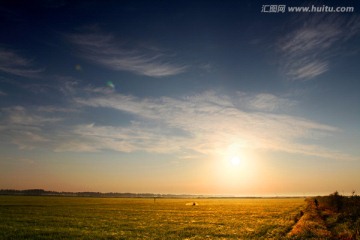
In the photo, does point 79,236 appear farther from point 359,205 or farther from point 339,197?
point 339,197

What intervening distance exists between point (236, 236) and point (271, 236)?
307 cm

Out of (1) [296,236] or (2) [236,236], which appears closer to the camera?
(1) [296,236]

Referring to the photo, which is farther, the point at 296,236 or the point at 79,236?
the point at 79,236

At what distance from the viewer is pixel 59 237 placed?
25000 millimetres

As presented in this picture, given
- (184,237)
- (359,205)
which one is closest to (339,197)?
(359,205)

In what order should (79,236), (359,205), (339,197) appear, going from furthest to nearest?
1. (339,197)
2. (359,205)
3. (79,236)

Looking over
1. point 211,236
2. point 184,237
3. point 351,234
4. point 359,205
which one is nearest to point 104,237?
point 184,237

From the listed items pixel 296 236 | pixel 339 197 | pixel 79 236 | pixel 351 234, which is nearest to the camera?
pixel 351 234

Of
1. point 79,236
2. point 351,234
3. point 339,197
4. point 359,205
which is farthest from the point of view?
point 339,197

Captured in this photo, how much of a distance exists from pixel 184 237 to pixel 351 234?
13.3 meters

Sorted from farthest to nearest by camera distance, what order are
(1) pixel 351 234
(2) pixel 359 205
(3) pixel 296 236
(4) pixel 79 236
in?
(2) pixel 359 205 → (4) pixel 79 236 → (3) pixel 296 236 → (1) pixel 351 234

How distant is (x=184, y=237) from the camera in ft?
86.2

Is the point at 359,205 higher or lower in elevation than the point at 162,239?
higher

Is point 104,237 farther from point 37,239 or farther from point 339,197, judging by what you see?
point 339,197
